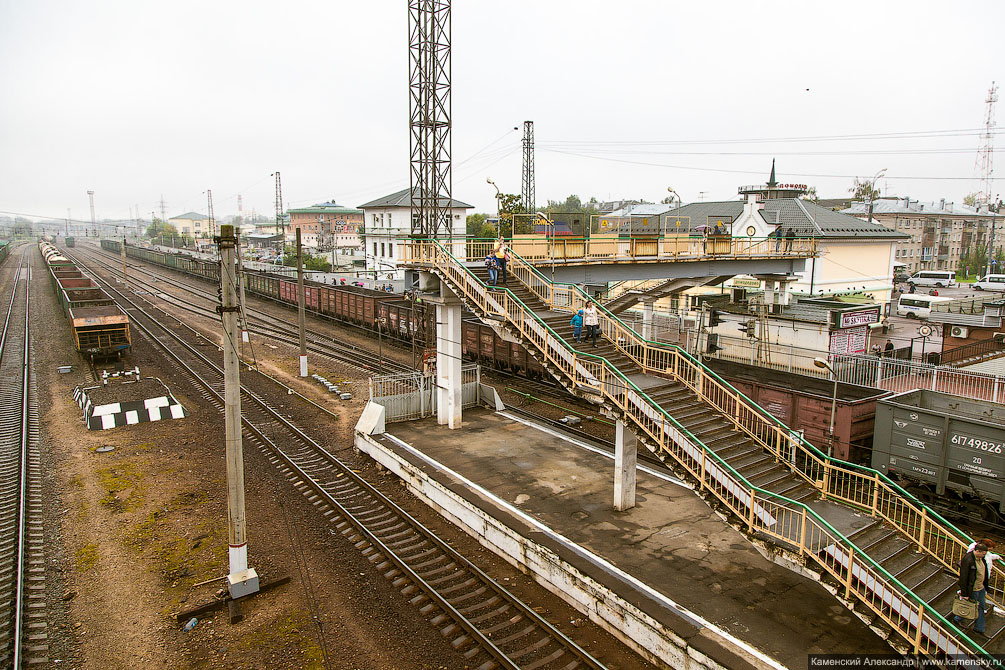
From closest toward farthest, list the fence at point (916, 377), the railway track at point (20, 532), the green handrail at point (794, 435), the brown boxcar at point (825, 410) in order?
the railway track at point (20, 532) → the green handrail at point (794, 435) → the brown boxcar at point (825, 410) → the fence at point (916, 377)

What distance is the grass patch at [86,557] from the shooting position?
12961mm

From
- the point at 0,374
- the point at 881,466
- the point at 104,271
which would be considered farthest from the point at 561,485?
the point at 104,271

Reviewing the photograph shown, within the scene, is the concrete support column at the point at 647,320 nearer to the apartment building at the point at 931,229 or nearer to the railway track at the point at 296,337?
the railway track at the point at 296,337

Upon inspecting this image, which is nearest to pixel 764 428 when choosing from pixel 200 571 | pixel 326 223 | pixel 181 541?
pixel 200 571

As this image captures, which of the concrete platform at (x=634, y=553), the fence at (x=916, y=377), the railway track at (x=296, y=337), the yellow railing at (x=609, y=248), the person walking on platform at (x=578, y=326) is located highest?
the yellow railing at (x=609, y=248)

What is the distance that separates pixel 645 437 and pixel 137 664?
401 inches

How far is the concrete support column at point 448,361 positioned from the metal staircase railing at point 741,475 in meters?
1.63

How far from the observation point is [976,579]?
29.9 ft

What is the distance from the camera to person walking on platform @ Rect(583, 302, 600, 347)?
Answer: 51.0 feet

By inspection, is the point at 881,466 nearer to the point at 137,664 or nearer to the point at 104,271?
the point at 137,664

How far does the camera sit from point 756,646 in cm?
952

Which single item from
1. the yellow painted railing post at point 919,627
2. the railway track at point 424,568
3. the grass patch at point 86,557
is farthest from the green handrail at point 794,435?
the grass patch at point 86,557

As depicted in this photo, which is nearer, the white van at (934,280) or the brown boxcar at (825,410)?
the brown boxcar at (825,410)

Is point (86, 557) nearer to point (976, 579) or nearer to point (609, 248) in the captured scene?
point (976, 579)
